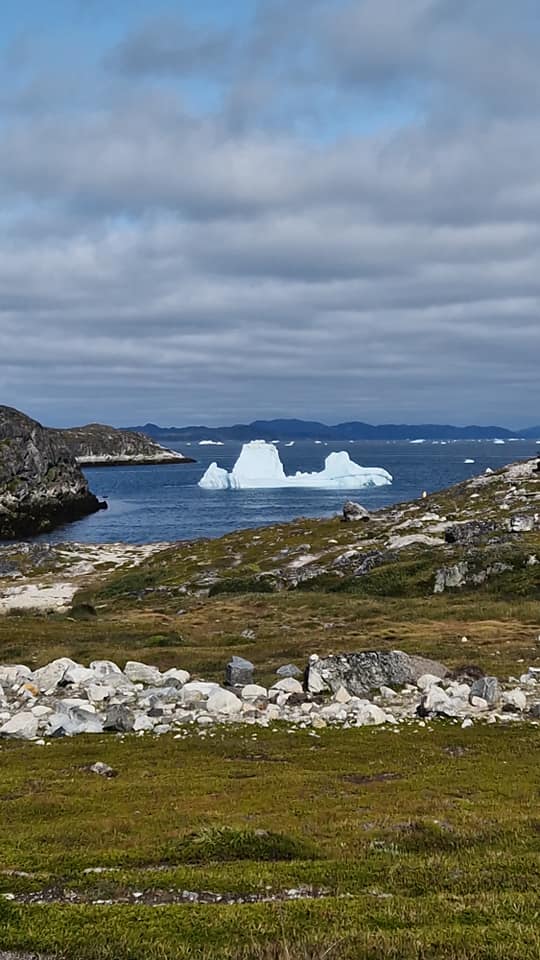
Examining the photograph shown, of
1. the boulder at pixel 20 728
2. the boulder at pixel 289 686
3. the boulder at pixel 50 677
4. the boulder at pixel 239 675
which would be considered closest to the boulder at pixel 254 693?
the boulder at pixel 289 686

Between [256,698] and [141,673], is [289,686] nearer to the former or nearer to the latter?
[256,698]

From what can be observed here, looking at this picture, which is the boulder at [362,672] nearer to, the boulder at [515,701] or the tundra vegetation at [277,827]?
the tundra vegetation at [277,827]

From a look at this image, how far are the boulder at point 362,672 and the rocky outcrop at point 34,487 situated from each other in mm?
139674

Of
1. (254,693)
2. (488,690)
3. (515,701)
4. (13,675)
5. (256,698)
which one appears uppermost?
(488,690)

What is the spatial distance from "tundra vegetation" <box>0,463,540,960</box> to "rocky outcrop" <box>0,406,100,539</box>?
131 metres

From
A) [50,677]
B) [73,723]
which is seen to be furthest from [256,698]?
[50,677]

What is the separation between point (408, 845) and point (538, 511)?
71.5 meters

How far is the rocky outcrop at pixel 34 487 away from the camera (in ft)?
553

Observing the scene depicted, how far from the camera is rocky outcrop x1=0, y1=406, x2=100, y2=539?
168 m

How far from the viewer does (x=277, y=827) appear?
48.4 ft

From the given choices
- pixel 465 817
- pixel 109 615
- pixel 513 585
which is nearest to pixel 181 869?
pixel 465 817

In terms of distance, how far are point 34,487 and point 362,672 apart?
16581 cm

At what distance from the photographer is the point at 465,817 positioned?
1527 cm

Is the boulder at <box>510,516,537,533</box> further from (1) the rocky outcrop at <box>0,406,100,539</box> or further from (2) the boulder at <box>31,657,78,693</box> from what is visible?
(1) the rocky outcrop at <box>0,406,100,539</box>
